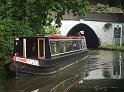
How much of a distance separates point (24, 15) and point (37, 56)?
21.3ft

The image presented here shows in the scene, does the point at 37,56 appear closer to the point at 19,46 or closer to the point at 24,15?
the point at 19,46

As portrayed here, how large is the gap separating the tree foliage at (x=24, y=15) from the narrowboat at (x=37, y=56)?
311 centimetres

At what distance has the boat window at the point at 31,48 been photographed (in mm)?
22234

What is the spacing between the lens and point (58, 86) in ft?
61.8

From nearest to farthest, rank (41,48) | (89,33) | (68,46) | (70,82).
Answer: (70,82)
(41,48)
(68,46)
(89,33)

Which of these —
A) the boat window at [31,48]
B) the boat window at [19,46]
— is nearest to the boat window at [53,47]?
the boat window at [31,48]

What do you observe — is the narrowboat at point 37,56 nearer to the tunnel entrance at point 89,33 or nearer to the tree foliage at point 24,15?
the tree foliage at point 24,15

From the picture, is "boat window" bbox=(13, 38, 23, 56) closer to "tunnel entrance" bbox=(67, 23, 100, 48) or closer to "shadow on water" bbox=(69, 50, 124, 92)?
"shadow on water" bbox=(69, 50, 124, 92)

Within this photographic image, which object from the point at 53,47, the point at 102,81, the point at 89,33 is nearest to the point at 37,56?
the point at 53,47

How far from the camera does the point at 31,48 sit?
2231cm

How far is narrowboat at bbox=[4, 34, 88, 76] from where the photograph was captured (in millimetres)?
20438

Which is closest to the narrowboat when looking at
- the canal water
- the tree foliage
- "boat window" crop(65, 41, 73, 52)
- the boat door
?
the boat door

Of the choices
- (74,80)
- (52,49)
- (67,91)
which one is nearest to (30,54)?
(52,49)

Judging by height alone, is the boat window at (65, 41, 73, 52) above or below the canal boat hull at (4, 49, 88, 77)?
above
